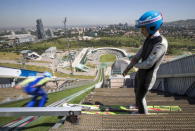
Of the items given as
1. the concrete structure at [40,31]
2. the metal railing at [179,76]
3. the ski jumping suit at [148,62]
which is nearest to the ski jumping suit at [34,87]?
the ski jumping suit at [148,62]

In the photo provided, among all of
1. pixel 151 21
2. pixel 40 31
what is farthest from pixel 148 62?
pixel 40 31

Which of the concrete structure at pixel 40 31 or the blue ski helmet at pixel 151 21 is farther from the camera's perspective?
the concrete structure at pixel 40 31

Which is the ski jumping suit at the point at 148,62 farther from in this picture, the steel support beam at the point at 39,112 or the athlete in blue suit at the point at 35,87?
the athlete in blue suit at the point at 35,87

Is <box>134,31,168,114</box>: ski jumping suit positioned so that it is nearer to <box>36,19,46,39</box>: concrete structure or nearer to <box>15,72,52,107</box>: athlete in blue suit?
<box>15,72,52,107</box>: athlete in blue suit

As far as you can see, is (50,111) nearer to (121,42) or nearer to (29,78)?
(29,78)

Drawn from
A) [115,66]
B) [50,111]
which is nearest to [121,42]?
[115,66]

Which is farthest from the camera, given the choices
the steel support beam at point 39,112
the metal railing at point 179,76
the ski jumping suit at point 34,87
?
the metal railing at point 179,76

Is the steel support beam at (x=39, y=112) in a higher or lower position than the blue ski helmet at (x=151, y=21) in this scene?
lower
